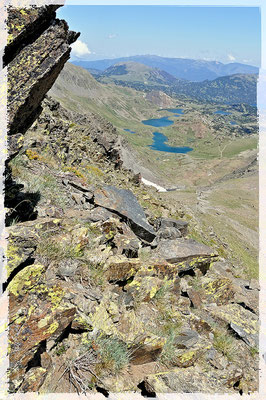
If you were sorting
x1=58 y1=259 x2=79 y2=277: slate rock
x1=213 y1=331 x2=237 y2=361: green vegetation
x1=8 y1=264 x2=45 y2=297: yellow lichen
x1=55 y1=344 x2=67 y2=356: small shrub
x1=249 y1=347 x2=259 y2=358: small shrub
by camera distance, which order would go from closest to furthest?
x1=8 y1=264 x2=45 y2=297: yellow lichen, x1=55 y1=344 x2=67 y2=356: small shrub, x1=58 y1=259 x2=79 y2=277: slate rock, x1=213 y1=331 x2=237 y2=361: green vegetation, x1=249 y1=347 x2=259 y2=358: small shrub

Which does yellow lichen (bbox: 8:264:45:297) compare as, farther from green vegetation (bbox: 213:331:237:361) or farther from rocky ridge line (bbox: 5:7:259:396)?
green vegetation (bbox: 213:331:237:361)

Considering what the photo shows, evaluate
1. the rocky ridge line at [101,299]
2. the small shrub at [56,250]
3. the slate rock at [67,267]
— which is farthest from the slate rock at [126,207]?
the slate rock at [67,267]

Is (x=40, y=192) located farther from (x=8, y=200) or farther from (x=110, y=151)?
(x=110, y=151)

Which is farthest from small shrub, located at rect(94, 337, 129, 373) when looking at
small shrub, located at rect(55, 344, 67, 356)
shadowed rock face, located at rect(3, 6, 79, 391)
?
shadowed rock face, located at rect(3, 6, 79, 391)

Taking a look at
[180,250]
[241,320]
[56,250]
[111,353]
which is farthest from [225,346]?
[56,250]

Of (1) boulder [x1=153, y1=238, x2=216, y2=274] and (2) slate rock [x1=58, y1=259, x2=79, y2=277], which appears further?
(1) boulder [x1=153, y1=238, x2=216, y2=274]

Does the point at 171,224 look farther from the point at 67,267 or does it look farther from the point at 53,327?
the point at 53,327

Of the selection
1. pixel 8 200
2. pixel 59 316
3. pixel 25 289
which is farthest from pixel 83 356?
pixel 8 200
